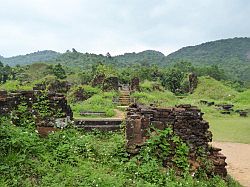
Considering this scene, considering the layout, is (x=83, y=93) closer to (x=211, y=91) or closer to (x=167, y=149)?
(x=167, y=149)

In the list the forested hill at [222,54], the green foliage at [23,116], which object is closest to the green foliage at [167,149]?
the green foliage at [23,116]

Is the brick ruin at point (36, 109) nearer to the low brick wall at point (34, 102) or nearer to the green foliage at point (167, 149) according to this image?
the low brick wall at point (34, 102)

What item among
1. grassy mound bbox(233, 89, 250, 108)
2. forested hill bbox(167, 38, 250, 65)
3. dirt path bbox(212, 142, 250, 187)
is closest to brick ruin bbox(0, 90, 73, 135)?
dirt path bbox(212, 142, 250, 187)

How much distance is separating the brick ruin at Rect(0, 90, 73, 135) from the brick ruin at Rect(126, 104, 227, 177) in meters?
1.79

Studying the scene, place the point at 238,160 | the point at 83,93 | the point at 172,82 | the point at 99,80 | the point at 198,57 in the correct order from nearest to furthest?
1. the point at 238,160
2. the point at 83,93
3. the point at 99,80
4. the point at 172,82
5. the point at 198,57

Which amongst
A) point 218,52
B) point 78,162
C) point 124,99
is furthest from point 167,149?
point 218,52

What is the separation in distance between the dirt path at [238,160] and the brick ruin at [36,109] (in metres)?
4.92

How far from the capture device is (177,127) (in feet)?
26.8

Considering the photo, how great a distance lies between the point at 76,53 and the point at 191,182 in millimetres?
94166

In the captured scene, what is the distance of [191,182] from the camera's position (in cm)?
724

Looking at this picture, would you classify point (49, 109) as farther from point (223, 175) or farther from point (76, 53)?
point (76, 53)

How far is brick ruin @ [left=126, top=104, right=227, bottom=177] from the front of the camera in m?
7.91

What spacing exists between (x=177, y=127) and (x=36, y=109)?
3413mm

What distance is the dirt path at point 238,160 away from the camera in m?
9.70
